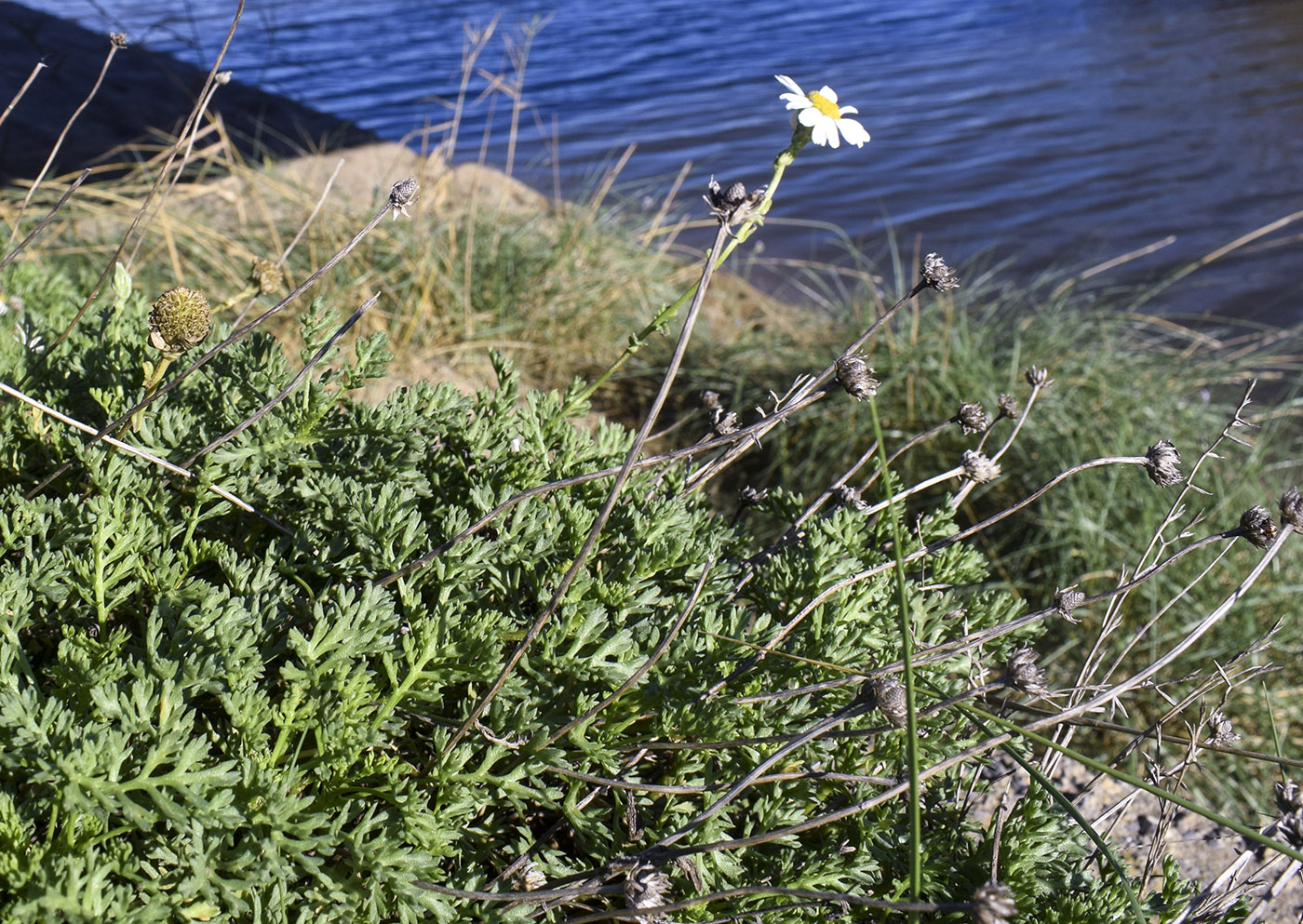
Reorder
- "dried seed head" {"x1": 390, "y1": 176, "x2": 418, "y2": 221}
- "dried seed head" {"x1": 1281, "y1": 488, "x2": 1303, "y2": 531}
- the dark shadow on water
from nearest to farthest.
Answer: "dried seed head" {"x1": 1281, "y1": 488, "x2": 1303, "y2": 531} → "dried seed head" {"x1": 390, "y1": 176, "x2": 418, "y2": 221} → the dark shadow on water

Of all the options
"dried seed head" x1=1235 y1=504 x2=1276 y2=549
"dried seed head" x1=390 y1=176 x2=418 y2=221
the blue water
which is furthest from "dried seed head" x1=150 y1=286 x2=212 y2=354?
the blue water

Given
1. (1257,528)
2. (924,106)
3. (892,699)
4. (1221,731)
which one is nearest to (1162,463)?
(1257,528)

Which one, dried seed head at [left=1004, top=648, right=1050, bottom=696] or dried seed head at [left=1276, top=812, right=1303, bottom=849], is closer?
dried seed head at [left=1276, top=812, right=1303, bottom=849]

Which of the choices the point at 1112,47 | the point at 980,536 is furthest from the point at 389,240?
the point at 1112,47

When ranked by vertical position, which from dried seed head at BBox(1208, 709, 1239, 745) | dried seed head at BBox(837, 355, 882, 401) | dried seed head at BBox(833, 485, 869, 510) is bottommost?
dried seed head at BBox(1208, 709, 1239, 745)

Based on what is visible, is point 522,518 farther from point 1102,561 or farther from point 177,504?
point 1102,561

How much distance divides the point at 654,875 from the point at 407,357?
3.71 m

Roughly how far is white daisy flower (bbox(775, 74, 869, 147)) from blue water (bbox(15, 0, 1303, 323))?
442 cm

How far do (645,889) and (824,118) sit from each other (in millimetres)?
1054

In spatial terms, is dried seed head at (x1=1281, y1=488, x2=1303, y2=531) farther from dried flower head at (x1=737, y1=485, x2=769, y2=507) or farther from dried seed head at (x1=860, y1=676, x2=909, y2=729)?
dried flower head at (x1=737, y1=485, x2=769, y2=507)

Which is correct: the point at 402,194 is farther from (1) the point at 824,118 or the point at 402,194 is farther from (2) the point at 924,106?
(2) the point at 924,106

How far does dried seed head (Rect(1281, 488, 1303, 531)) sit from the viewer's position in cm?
156

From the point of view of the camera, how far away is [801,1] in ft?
55.4

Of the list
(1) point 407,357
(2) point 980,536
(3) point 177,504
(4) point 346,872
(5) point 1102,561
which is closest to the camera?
(4) point 346,872
